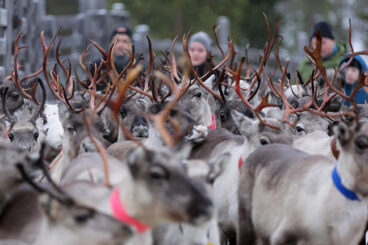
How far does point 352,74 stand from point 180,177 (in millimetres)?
5980

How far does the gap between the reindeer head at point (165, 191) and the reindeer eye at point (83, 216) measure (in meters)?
0.33

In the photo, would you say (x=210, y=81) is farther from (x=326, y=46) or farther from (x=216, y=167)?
(x=216, y=167)

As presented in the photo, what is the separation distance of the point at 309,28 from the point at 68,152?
118ft

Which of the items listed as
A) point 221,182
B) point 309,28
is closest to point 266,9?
point 309,28

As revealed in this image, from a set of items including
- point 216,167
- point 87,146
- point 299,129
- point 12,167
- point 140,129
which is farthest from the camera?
point 299,129

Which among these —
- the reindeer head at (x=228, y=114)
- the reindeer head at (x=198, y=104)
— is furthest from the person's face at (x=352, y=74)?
the reindeer head at (x=198, y=104)

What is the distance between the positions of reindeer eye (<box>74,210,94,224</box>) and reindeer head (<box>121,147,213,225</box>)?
335 mm

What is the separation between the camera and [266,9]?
3056 cm

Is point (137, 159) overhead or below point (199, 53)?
overhead

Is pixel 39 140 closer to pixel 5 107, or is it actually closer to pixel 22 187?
pixel 5 107

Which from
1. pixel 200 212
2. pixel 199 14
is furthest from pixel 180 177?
pixel 199 14

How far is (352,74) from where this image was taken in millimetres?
10211

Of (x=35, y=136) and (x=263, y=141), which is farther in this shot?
(x=35, y=136)

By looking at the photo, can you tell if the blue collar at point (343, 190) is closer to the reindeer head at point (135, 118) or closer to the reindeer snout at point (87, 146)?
the reindeer snout at point (87, 146)
